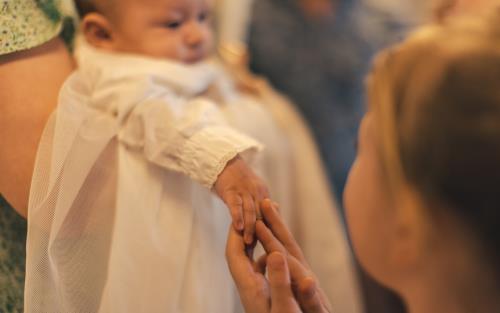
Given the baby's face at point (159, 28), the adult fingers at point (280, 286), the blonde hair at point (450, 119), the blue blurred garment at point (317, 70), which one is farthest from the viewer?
the blue blurred garment at point (317, 70)

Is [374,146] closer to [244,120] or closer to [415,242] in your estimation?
[415,242]

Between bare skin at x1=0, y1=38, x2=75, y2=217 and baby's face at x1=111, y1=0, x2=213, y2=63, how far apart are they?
184mm

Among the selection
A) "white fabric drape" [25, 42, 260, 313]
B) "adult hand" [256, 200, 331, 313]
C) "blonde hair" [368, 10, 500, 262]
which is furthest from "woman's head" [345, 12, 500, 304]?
"white fabric drape" [25, 42, 260, 313]

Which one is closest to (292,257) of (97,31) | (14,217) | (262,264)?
(262,264)

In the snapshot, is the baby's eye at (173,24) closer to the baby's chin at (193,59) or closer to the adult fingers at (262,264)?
the baby's chin at (193,59)

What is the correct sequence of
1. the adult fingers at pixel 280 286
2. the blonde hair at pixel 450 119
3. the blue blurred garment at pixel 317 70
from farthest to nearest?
the blue blurred garment at pixel 317 70
the adult fingers at pixel 280 286
the blonde hair at pixel 450 119

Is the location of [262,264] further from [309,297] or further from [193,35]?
[193,35]

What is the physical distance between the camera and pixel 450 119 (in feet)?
1.56

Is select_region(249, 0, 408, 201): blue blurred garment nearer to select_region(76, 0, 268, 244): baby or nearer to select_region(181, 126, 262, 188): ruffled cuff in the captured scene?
select_region(76, 0, 268, 244): baby

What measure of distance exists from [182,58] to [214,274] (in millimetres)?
365

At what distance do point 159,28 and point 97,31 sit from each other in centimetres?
10

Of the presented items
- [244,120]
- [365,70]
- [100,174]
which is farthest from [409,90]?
[365,70]

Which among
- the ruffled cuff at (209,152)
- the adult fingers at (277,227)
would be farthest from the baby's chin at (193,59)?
the adult fingers at (277,227)

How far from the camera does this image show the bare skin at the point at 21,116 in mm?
664
